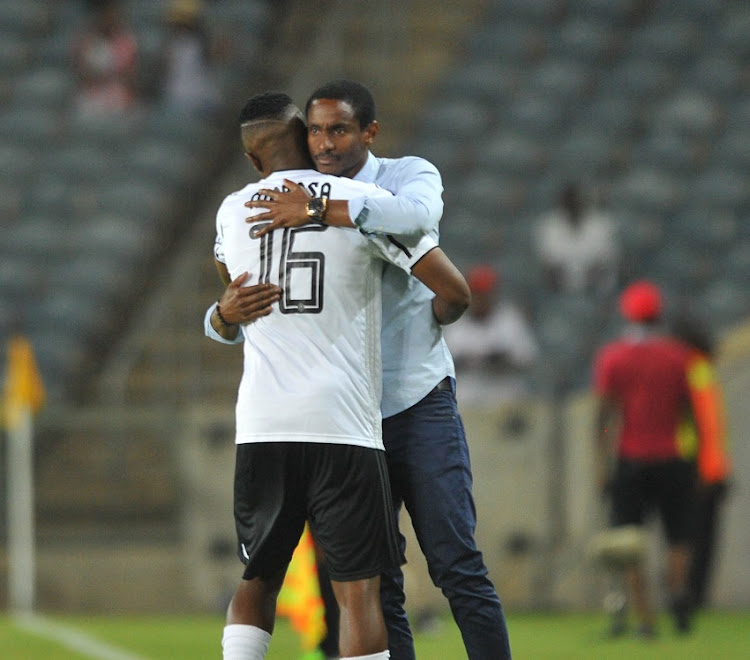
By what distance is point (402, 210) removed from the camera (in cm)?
467

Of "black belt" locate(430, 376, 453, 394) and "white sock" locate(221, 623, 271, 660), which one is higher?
"black belt" locate(430, 376, 453, 394)

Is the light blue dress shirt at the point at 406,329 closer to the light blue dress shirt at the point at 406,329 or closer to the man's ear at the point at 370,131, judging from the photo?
the light blue dress shirt at the point at 406,329

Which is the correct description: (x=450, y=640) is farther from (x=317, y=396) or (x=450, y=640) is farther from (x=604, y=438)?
(x=317, y=396)

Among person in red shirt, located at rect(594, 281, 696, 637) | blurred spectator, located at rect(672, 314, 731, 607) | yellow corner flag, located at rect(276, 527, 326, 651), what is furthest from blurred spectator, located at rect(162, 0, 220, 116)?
yellow corner flag, located at rect(276, 527, 326, 651)

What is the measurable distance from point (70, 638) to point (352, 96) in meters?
5.18

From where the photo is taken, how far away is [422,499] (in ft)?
16.3

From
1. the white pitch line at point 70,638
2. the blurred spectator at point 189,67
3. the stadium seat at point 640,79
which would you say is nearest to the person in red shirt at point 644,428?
the white pitch line at point 70,638

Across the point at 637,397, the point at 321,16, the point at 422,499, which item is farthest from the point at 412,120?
the point at 422,499

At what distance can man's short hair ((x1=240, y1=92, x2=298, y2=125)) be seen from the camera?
4.77m

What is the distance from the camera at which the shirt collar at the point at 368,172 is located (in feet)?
16.7

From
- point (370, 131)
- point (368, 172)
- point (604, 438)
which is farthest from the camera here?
point (604, 438)

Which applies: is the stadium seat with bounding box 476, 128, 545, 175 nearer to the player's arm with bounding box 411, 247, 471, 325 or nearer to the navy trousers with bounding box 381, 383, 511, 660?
the navy trousers with bounding box 381, 383, 511, 660

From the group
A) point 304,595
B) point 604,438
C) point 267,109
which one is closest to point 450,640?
point 604,438

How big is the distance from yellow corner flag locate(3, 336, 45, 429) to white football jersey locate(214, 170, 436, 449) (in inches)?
264
